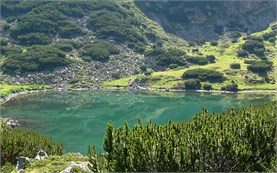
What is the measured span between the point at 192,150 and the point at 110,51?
137 m

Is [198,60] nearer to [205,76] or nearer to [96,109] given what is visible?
[205,76]

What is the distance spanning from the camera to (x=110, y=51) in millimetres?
157375

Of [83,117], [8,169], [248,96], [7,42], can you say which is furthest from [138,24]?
[8,169]

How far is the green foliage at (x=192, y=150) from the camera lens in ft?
72.4

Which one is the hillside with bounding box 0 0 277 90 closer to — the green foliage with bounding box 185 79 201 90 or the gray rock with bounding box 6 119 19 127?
the green foliage with bounding box 185 79 201 90

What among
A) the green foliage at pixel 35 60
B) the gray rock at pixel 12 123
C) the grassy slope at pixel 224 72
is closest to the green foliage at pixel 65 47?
the green foliage at pixel 35 60

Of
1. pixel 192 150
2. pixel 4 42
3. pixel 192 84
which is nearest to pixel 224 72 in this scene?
pixel 192 84

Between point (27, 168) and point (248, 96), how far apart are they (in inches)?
4042

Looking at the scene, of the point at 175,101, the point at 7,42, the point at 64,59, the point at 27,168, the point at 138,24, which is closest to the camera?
the point at 27,168

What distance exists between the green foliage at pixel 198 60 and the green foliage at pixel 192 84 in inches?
986

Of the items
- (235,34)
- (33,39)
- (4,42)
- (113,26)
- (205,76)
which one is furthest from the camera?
(235,34)

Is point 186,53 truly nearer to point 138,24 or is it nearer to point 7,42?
point 138,24

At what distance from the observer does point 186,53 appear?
557 feet

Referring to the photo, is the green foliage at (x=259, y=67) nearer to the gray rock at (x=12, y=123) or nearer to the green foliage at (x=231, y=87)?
the green foliage at (x=231, y=87)
